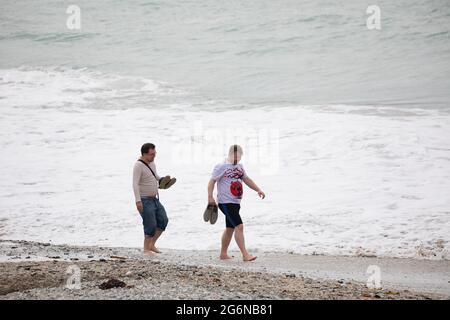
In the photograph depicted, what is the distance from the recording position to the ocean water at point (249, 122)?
1010 cm

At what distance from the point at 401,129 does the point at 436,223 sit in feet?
19.9

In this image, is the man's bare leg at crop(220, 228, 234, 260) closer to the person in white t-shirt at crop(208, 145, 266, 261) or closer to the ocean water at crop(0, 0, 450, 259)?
the person in white t-shirt at crop(208, 145, 266, 261)

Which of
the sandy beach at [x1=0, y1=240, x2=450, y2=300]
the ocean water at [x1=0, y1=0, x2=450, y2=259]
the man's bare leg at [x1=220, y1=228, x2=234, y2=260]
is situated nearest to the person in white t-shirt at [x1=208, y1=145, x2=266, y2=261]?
the man's bare leg at [x1=220, y1=228, x2=234, y2=260]

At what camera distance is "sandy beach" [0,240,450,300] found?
527cm

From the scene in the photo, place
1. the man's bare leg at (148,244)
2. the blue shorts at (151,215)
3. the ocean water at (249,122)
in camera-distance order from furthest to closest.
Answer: the ocean water at (249,122), the man's bare leg at (148,244), the blue shorts at (151,215)

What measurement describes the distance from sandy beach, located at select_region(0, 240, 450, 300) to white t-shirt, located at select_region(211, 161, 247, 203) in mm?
814

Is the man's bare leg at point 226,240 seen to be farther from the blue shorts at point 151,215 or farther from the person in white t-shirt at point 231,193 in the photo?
the blue shorts at point 151,215

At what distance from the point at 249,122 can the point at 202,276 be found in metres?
12.2

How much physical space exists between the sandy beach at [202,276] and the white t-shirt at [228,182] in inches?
32.1

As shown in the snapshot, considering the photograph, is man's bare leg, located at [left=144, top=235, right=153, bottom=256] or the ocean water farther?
the ocean water

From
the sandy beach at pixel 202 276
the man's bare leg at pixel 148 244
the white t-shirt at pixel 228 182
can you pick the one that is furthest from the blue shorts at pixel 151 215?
the white t-shirt at pixel 228 182

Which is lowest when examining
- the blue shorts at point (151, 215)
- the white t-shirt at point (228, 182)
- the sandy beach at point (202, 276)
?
the sandy beach at point (202, 276)

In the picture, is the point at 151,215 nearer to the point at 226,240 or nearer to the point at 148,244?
the point at 148,244
